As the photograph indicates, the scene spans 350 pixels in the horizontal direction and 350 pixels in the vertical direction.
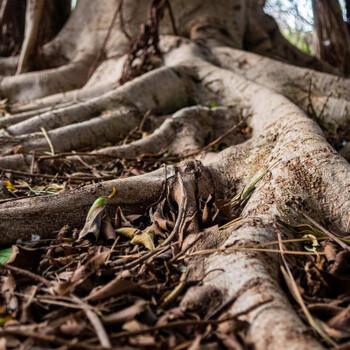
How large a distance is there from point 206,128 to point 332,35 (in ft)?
9.45

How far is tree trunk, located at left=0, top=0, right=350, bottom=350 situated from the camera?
4.45 ft

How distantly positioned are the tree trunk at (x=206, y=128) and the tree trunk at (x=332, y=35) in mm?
401

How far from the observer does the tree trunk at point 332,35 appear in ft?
16.3

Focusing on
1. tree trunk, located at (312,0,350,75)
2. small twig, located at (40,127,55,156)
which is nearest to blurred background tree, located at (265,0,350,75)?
tree trunk, located at (312,0,350,75)

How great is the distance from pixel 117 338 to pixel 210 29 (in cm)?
351

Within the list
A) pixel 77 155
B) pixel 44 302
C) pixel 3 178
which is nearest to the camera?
pixel 44 302

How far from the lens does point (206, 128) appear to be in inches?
115

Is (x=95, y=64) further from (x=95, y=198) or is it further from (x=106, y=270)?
(x=106, y=270)

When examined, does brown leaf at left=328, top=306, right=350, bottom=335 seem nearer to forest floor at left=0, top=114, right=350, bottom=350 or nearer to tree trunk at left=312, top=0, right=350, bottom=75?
forest floor at left=0, top=114, right=350, bottom=350

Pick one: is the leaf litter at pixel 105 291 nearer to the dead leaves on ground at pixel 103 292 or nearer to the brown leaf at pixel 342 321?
the dead leaves on ground at pixel 103 292

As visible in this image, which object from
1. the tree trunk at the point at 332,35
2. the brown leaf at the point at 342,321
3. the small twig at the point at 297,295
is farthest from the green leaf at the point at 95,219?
the tree trunk at the point at 332,35

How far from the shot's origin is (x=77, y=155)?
7.66ft

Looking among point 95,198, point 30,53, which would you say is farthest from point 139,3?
point 95,198

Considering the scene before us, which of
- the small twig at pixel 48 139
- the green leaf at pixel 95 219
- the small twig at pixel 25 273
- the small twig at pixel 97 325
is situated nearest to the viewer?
the small twig at pixel 97 325
